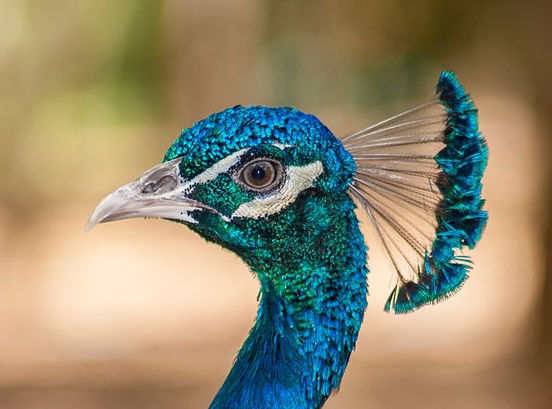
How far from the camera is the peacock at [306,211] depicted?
3.55 feet

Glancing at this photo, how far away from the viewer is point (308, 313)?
1159 millimetres

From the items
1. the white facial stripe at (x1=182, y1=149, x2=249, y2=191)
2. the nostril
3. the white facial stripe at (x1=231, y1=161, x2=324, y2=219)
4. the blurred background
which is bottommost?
the white facial stripe at (x1=231, y1=161, x2=324, y2=219)

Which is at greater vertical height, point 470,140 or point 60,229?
point 60,229

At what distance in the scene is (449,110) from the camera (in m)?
1.15

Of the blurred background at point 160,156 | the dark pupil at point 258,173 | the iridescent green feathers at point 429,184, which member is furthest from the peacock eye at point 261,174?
the blurred background at point 160,156

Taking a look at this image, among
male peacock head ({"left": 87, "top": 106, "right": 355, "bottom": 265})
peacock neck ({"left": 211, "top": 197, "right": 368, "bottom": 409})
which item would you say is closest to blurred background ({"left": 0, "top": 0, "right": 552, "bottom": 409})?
peacock neck ({"left": 211, "top": 197, "right": 368, "bottom": 409})

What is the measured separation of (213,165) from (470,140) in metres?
0.35

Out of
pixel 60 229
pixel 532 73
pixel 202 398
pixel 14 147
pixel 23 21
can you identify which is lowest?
pixel 202 398

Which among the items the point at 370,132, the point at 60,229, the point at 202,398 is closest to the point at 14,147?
the point at 60,229

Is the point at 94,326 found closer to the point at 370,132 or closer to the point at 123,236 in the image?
the point at 123,236

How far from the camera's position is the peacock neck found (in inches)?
44.6

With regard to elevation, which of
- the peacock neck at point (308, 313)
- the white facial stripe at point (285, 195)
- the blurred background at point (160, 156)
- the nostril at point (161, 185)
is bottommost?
the peacock neck at point (308, 313)

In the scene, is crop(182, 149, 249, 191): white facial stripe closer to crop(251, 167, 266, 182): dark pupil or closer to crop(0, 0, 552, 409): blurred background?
crop(251, 167, 266, 182): dark pupil

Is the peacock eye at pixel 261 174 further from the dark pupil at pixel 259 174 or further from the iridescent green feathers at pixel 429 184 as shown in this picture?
the iridescent green feathers at pixel 429 184
